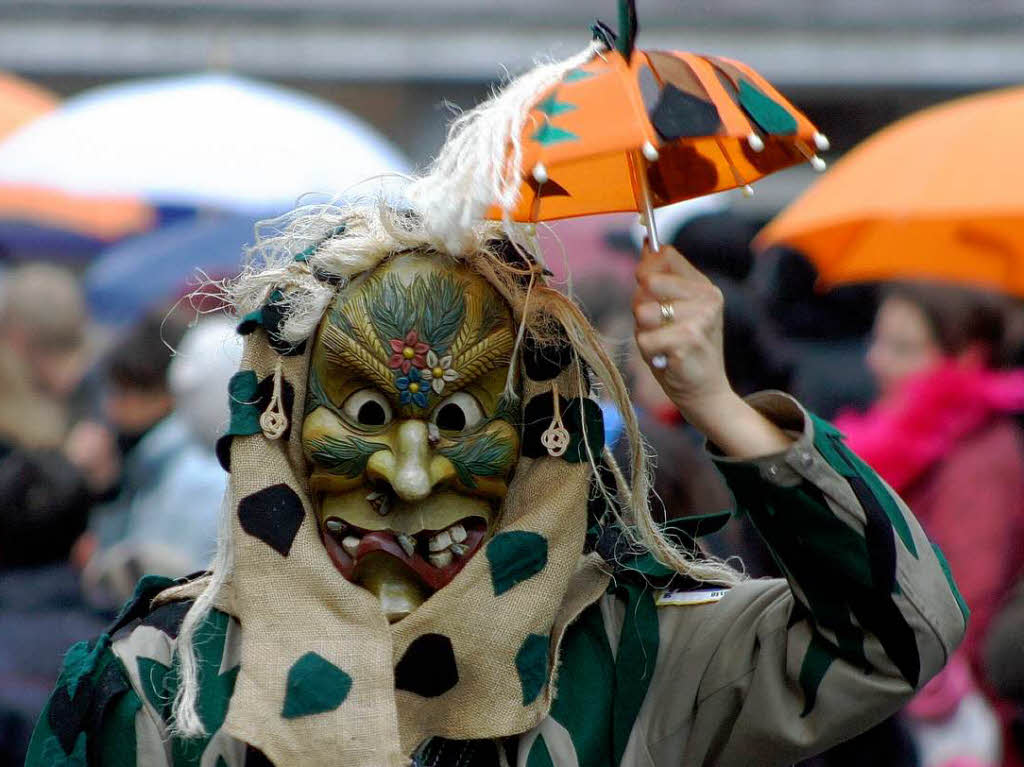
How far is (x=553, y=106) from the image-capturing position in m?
2.02

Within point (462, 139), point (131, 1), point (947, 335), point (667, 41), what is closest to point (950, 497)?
point (947, 335)

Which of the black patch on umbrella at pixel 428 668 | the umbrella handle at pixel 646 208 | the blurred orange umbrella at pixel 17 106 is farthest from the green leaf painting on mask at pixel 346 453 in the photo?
the blurred orange umbrella at pixel 17 106

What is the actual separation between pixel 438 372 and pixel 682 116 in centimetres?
50

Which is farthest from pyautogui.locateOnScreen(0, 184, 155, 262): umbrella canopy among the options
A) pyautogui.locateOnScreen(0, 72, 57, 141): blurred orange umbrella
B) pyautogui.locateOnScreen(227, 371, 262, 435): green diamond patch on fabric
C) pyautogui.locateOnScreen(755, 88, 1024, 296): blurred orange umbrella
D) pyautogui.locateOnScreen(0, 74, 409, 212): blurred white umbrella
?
pyautogui.locateOnScreen(227, 371, 262, 435): green diamond patch on fabric

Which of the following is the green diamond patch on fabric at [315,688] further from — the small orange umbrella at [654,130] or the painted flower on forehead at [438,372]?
the small orange umbrella at [654,130]

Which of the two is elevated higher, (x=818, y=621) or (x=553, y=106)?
(x=553, y=106)

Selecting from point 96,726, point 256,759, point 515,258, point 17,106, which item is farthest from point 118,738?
point 17,106

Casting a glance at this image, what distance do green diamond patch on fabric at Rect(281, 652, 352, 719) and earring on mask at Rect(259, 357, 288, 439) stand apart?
0.99ft

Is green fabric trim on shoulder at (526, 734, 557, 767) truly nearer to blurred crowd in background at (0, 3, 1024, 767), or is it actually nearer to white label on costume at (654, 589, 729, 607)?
white label on costume at (654, 589, 729, 607)

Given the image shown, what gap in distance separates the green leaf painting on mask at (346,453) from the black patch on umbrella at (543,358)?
222mm

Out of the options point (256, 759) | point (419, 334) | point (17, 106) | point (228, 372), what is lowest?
point (17, 106)

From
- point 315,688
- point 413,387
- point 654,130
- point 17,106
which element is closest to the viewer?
point 654,130

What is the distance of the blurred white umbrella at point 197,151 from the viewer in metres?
5.55

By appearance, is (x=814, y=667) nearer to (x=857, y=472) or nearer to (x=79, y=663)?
(x=857, y=472)
